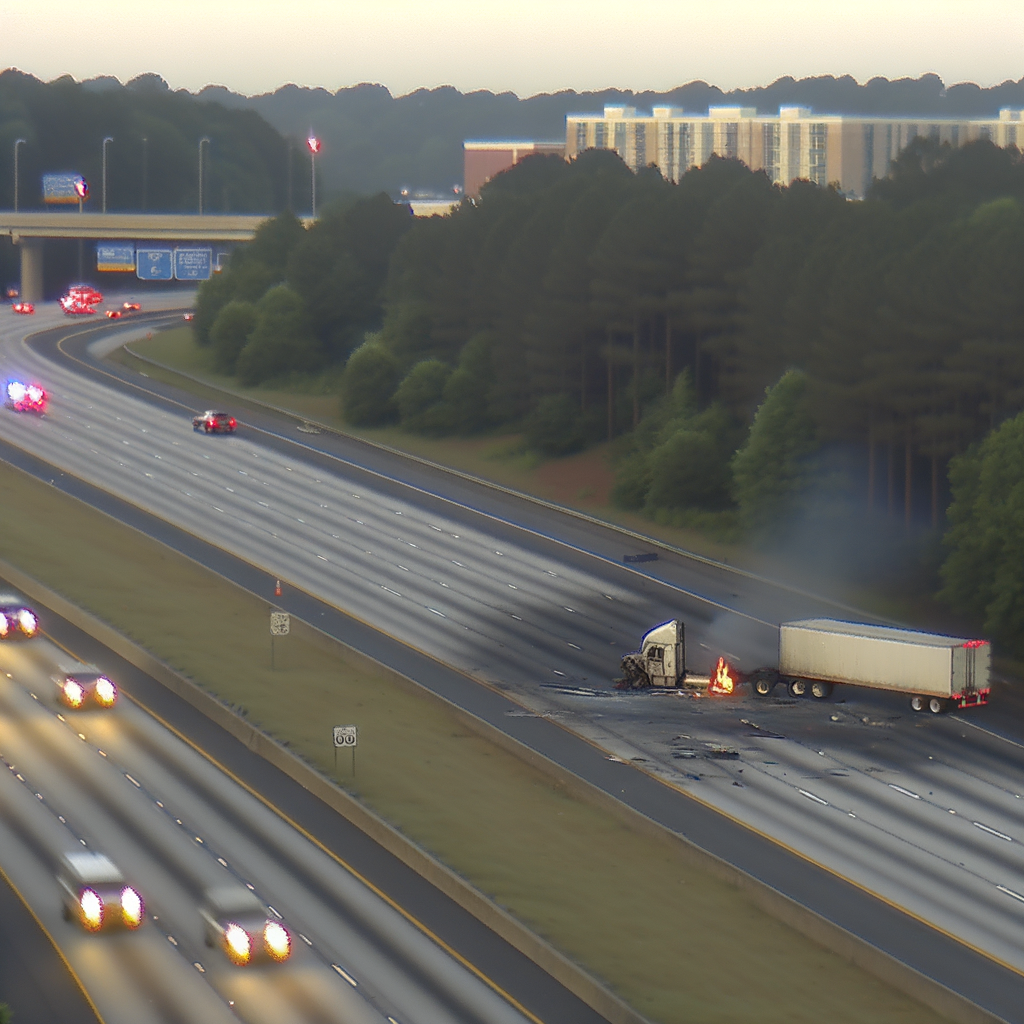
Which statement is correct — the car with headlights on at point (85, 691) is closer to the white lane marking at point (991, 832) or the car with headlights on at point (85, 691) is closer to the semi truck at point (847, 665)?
the semi truck at point (847, 665)

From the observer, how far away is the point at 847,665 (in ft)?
182

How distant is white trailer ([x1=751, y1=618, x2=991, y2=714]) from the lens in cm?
5366

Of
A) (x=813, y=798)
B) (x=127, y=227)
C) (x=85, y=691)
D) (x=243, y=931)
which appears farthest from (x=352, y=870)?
(x=127, y=227)

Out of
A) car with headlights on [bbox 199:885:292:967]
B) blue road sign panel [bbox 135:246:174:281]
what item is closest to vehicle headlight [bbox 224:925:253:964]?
car with headlights on [bbox 199:885:292:967]

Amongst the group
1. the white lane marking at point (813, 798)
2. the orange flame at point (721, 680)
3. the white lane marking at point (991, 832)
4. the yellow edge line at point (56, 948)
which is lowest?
the white lane marking at point (991, 832)

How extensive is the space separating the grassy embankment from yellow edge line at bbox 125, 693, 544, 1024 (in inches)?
78.3

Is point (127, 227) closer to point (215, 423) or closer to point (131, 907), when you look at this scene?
point (215, 423)

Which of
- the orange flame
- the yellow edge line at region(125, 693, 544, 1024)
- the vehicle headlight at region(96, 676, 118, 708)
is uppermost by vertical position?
the vehicle headlight at region(96, 676, 118, 708)

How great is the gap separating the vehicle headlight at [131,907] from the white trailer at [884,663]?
2735 cm

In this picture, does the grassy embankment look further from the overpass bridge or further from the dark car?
the overpass bridge

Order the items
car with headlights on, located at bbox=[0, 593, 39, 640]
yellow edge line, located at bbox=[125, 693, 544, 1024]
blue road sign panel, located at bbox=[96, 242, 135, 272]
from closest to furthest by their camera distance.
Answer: yellow edge line, located at bbox=[125, 693, 544, 1024], car with headlights on, located at bbox=[0, 593, 39, 640], blue road sign panel, located at bbox=[96, 242, 135, 272]

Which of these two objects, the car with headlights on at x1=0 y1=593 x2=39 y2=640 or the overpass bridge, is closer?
the car with headlights on at x1=0 y1=593 x2=39 y2=640

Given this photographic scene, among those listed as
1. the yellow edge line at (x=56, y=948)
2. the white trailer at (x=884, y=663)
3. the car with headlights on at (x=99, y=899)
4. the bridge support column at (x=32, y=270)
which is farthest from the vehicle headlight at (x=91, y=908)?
the bridge support column at (x=32, y=270)

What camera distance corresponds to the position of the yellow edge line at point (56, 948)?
99.8 ft
